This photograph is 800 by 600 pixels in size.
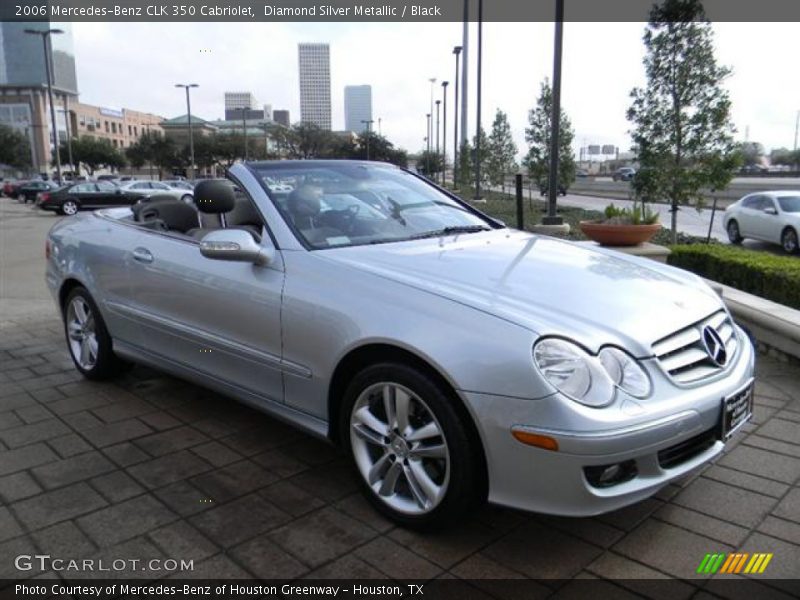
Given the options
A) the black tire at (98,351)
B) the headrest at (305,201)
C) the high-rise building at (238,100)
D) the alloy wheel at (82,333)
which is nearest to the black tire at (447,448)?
the headrest at (305,201)

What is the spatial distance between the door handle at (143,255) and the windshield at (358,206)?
33.7 inches

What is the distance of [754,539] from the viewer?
2.65 meters

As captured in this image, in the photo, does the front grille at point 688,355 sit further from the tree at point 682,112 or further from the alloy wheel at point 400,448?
the tree at point 682,112

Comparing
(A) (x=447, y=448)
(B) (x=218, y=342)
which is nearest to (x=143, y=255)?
(B) (x=218, y=342)

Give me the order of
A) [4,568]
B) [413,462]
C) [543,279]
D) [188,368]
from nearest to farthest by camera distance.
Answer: [4,568] < [413,462] < [543,279] < [188,368]

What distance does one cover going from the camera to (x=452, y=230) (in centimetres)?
376

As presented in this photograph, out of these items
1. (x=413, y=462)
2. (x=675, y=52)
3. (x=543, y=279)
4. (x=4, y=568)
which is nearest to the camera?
(x=4, y=568)

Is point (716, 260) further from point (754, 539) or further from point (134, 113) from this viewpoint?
point (134, 113)

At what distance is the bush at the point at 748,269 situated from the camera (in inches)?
224

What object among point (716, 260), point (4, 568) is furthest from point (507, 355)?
point (716, 260)

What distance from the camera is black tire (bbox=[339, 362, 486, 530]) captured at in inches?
96.2

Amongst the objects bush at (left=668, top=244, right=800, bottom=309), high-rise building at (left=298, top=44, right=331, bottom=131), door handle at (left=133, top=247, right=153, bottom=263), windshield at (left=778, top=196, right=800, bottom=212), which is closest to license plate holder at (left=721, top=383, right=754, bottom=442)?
door handle at (left=133, top=247, right=153, bottom=263)

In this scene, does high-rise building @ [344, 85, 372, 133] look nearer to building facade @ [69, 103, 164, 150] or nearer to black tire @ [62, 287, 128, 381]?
building facade @ [69, 103, 164, 150]

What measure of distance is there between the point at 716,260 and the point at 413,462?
5331 millimetres
